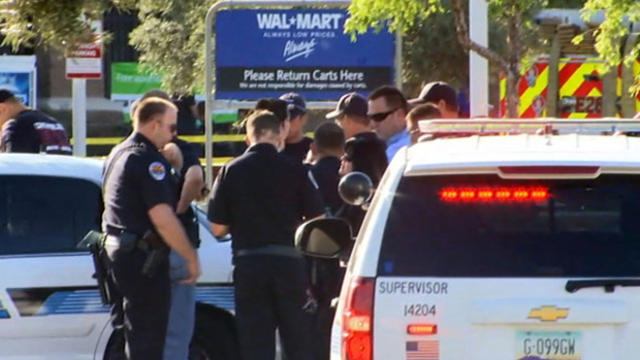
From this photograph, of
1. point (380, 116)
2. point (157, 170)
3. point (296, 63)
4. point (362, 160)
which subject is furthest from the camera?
point (296, 63)

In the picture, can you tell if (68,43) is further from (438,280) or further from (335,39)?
(335,39)

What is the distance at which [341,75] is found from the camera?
1380cm

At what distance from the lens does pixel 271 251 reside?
8.12 m

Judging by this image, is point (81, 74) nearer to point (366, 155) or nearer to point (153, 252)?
point (366, 155)

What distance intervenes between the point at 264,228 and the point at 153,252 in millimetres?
687

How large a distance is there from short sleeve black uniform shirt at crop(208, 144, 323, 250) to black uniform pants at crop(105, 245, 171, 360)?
52 centimetres

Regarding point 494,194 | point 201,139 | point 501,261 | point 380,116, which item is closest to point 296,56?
point 380,116

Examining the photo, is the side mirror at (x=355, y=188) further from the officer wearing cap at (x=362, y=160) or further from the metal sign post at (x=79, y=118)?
the metal sign post at (x=79, y=118)

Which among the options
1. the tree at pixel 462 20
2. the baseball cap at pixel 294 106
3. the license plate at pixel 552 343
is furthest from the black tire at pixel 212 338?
the license plate at pixel 552 343

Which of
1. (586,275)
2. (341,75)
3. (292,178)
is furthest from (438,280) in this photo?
(341,75)

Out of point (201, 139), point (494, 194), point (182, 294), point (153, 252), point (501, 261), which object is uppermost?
point (494, 194)

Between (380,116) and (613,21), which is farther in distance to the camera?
(613,21)

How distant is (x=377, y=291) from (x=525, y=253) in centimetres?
57

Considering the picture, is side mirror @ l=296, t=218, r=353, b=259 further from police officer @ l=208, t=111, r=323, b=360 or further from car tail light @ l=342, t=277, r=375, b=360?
police officer @ l=208, t=111, r=323, b=360
